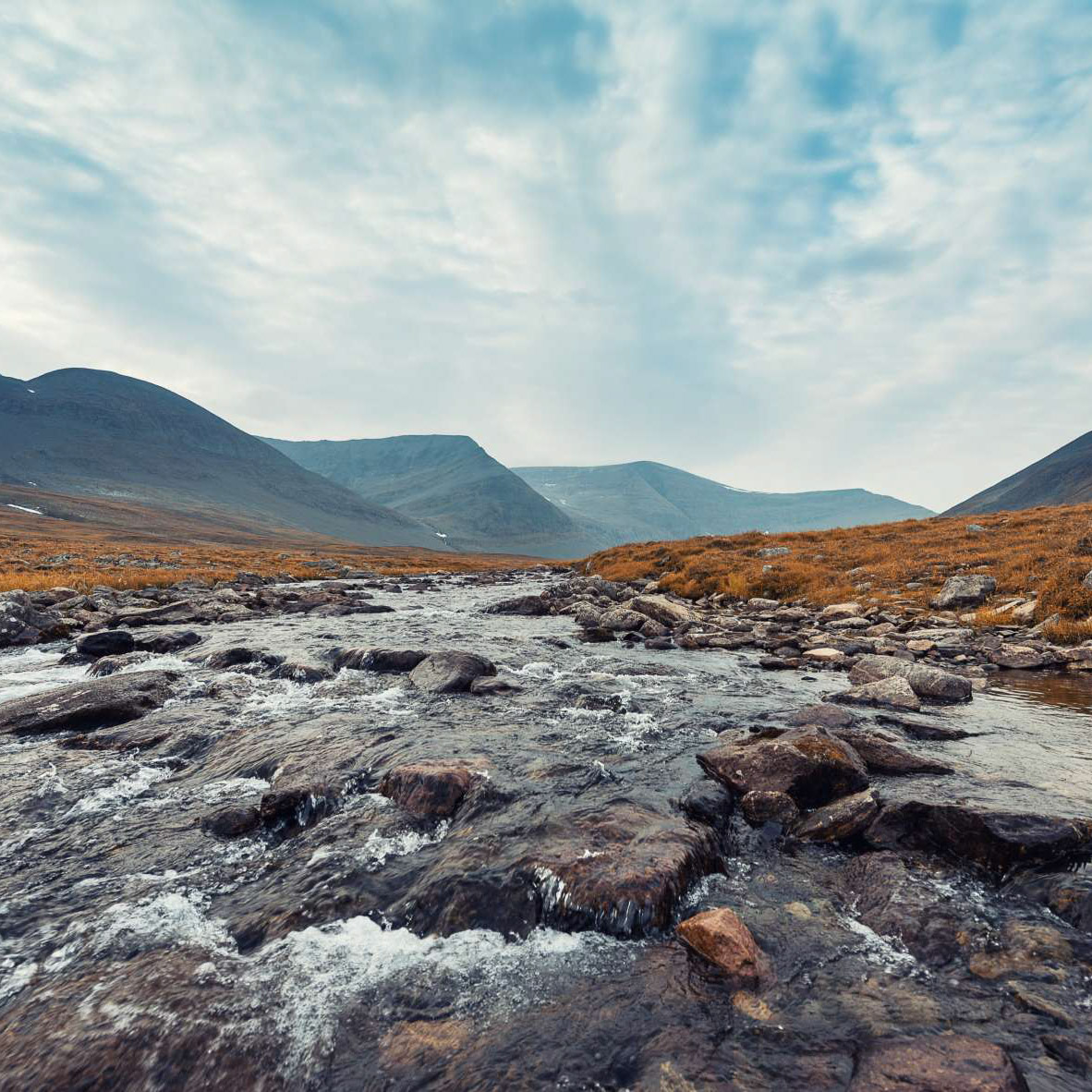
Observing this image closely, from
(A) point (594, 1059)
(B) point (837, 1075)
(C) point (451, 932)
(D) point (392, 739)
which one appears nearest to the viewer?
(B) point (837, 1075)

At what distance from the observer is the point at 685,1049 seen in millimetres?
4184

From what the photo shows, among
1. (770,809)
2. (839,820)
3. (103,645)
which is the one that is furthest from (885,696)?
(103,645)

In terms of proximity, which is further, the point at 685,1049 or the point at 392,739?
the point at 392,739

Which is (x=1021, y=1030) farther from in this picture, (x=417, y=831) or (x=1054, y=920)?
(x=417, y=831)

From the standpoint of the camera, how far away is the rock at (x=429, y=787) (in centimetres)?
783

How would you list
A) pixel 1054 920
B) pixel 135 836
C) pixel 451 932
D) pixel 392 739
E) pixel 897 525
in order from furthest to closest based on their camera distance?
pixel 897 525
pixel 392 739
pixel 135 836
pixel 451 932
pixel 1054 920

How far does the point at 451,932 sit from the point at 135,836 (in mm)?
4874

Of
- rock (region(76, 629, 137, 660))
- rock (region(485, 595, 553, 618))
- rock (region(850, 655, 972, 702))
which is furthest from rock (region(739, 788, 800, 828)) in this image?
rock (region(485, 595, 553, 618))

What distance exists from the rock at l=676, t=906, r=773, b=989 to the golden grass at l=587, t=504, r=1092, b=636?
17947 millimetres

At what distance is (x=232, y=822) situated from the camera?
750cm

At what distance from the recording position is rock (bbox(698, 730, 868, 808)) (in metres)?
7.71

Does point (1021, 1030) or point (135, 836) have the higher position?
point (1021, 1030)

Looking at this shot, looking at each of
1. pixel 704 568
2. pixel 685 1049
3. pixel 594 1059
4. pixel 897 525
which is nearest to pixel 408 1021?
pixel 594 1059

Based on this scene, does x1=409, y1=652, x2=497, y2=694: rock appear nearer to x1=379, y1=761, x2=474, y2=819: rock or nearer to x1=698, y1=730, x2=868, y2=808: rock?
x1=379, y1=761, x2=474, y2=819: rock
